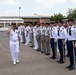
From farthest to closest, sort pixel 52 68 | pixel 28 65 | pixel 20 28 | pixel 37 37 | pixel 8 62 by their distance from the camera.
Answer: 1. pixel 20 28
2. pixel 37 37
3. pixel 8 62
4. pixel 28 65
5. pixel 52 68

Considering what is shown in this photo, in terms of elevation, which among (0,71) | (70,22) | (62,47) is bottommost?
(0,71)

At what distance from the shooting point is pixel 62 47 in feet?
39.2

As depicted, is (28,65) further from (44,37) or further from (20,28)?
(20,28)

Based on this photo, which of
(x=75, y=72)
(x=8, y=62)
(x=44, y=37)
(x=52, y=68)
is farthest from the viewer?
(x=44, y=37)

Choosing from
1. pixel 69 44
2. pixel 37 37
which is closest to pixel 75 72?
pixel 69 44

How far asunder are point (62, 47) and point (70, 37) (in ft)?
5.33

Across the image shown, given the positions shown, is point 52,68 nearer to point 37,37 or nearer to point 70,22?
point 70,22

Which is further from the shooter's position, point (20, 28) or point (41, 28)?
point (20, 28)

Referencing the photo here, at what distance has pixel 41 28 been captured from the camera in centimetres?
1620

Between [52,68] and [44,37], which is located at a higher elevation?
[44,37]

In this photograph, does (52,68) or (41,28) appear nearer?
(52,68)

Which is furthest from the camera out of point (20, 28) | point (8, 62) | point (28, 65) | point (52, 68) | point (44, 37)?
point (20, 28)

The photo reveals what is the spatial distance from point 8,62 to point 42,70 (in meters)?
2.69

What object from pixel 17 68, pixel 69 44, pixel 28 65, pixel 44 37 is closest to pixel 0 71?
pixel 17 68
